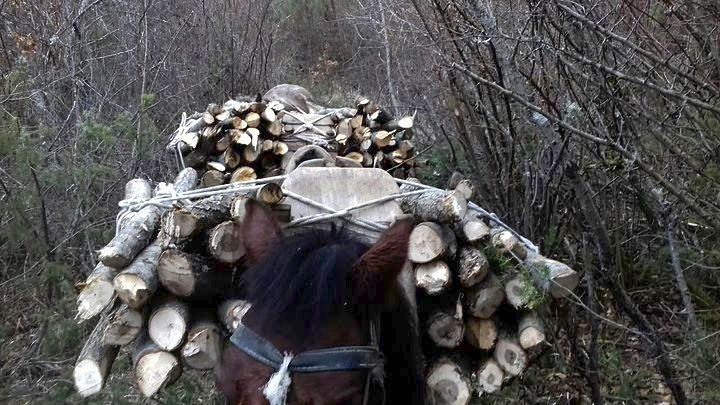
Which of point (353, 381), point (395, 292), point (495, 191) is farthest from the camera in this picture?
point (495, 191)

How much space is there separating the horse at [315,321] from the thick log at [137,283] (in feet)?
1.51

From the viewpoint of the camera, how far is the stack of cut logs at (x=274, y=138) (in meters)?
4.43

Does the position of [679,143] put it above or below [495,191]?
above

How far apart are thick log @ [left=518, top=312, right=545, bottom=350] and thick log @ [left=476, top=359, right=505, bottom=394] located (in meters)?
0.15

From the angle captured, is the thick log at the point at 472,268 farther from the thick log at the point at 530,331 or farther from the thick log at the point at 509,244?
the thick log at the point at 530,331

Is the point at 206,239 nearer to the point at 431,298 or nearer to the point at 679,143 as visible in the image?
the point at 431,298

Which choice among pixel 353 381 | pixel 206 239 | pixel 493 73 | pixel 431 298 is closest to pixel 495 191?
pixel 493 73

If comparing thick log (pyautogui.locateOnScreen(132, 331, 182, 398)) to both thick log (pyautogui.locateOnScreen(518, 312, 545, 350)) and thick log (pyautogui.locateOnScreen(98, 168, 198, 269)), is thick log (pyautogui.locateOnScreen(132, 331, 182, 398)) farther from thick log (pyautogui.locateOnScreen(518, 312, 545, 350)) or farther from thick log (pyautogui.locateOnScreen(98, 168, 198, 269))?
thick log (pyautogui.locateOnScreen(518, 312, 545, 350))

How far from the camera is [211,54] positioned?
970 centimetres

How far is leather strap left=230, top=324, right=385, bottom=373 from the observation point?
6.58 ft

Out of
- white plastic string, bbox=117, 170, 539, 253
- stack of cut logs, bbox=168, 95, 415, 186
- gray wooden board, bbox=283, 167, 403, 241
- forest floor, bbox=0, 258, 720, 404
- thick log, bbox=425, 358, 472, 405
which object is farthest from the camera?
stack of cut logs, bbox=168, 95, 415, 186

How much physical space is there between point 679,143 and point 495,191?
1343 mm

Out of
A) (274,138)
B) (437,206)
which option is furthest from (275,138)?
(437,206)

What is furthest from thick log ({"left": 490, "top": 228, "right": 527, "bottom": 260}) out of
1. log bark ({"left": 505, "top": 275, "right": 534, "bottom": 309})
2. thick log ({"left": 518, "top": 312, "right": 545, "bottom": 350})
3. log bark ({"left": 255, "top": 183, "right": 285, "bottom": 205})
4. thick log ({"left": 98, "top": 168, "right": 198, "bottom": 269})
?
thick log ({"left": 98, "top": 168, "right": 198, "bottom": 269})
